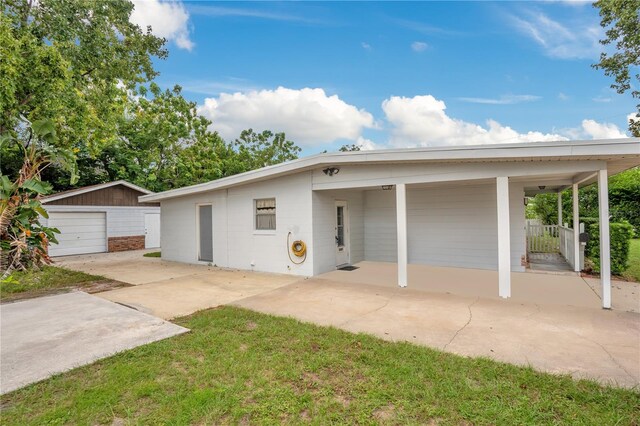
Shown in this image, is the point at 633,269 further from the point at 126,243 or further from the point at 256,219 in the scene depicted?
the point at 126,243

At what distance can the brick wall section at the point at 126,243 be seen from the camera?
49.3 ft

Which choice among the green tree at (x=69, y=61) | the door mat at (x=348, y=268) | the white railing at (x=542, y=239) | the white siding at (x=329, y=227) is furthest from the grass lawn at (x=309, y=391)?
the white railing at (x=542, y=239)

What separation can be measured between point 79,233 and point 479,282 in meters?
15.8

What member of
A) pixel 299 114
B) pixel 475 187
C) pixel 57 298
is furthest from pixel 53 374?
pixel 299 114

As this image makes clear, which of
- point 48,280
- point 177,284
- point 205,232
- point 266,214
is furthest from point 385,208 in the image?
point 48,280

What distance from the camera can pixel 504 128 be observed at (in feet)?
61.0

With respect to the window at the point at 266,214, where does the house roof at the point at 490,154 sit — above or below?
above

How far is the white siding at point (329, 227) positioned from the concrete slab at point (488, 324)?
181 centimetres

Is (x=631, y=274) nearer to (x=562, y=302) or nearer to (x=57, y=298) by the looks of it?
(x=562, y=302)

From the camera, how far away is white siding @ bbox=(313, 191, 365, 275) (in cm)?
827

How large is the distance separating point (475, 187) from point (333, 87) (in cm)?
922

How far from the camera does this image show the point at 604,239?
16.4 feet

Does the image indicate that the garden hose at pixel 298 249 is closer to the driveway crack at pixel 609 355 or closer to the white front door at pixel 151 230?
the driveway crack at pixel 609 355

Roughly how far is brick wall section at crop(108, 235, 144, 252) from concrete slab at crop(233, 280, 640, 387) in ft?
39.7
